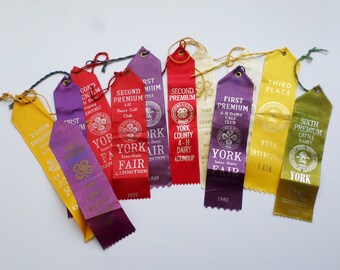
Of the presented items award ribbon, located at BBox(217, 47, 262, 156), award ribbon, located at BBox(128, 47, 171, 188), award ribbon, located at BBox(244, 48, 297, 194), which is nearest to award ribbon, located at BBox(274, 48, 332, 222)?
award ribbon, located at BBox(244, 48, 297, 194)

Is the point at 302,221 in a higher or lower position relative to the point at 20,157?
lower

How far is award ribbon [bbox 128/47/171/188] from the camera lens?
1.24m

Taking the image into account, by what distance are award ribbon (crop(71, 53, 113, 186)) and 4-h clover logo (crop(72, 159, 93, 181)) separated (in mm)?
43

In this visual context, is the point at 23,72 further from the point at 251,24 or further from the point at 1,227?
the point at 251,24

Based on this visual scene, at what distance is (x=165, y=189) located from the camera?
1241 millimetres

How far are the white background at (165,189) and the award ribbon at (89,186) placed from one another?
40mm

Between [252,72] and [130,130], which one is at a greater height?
[252,72]

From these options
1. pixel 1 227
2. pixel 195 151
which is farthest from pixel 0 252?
pixel 195 151

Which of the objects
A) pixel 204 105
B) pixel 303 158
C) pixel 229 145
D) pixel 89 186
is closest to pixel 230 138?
pixel 229 145

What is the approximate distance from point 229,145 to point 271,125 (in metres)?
0.15

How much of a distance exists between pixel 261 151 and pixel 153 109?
371 millimetres

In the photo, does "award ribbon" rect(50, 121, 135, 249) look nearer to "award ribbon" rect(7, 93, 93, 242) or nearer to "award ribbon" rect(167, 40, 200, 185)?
"award ribbon" rect(7, 93, 93, 242)

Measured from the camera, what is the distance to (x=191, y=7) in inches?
53.0

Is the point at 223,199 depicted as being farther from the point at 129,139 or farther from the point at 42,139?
the point at 42,139
